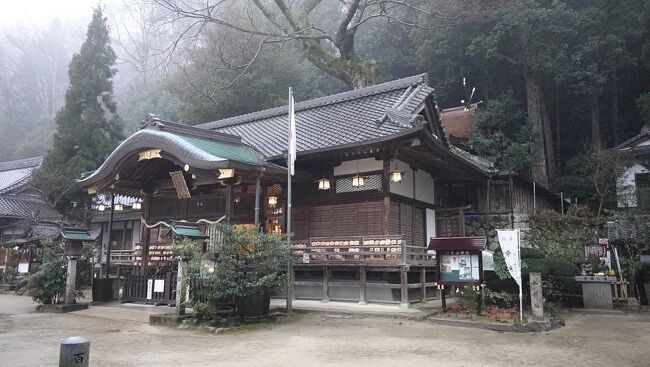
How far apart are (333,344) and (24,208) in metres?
28.5

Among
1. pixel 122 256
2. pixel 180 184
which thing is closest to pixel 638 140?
pixel 180 184

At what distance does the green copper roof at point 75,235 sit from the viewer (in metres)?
13.4

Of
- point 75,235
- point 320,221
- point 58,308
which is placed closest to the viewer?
point 58,308

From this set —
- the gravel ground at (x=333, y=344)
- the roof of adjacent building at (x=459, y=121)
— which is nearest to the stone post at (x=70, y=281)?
the gravel ground at (x=333, y=344)

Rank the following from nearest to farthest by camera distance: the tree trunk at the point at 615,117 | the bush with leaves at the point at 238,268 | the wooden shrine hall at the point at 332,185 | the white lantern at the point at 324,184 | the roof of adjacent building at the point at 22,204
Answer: the bush with leaves at the point at 238,268 → the wooden shrine hall at the point at 332,185 → the white lantern at the point at 324,184 → the tree trunk at the point at 615,117 → the roof of adjacent building at the point at 22,204

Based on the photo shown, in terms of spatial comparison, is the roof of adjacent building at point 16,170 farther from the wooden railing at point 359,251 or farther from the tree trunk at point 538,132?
the tree trunk at point 538,132

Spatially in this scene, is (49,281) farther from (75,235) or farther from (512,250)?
(512,250)

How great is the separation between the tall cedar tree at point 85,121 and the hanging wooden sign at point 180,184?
436 inches

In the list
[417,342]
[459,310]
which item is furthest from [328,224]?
[417,342]

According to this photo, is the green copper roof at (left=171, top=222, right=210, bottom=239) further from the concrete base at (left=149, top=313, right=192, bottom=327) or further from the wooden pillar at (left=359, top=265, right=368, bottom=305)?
the wooden pillar at (left=359, top=265, right=368, bottom=305)

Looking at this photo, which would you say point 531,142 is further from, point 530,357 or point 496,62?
point 530,357

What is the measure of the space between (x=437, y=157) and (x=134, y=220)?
61.4 feet

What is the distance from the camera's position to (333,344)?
8.19 meters

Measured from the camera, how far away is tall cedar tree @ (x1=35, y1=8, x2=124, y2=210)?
2392 cm
